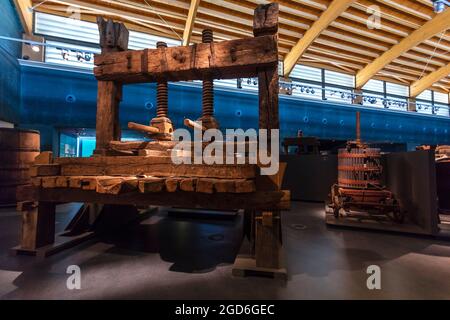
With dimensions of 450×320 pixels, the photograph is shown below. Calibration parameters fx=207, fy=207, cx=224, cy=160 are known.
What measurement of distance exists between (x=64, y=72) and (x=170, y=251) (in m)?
8.38

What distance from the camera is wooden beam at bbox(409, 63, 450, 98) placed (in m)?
13.9

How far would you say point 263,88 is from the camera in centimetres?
241

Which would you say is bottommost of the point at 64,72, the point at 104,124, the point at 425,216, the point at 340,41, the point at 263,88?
the point at 425,216

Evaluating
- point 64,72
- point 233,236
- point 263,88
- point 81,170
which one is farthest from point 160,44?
point 64,72

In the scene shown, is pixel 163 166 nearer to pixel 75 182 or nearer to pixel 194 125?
pixel 194 125

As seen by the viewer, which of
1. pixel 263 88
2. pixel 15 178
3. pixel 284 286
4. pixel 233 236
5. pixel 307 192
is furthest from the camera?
pixel 307 192

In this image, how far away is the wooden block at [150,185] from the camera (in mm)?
1823

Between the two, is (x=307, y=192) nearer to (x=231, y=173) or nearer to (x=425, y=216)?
(x=425, y=216)

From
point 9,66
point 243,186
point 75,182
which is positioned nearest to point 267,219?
point 243,186

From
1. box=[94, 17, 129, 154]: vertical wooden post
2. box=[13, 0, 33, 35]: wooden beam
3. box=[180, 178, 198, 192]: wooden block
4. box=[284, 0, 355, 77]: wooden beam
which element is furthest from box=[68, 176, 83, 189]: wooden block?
box=[284, 0, 355, 77]: wooden beam

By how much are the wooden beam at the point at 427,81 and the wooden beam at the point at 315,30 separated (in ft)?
34.8

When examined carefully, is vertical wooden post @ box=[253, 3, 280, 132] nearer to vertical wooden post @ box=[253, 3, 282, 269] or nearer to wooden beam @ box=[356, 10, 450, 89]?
vertical wooden post @ box=[253, 3, 282, 269]

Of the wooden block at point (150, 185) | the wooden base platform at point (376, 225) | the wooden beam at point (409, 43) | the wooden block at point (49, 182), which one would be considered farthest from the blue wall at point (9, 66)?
the wooden beam at point (409, 43)

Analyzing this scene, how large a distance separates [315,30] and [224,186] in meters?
11.3
